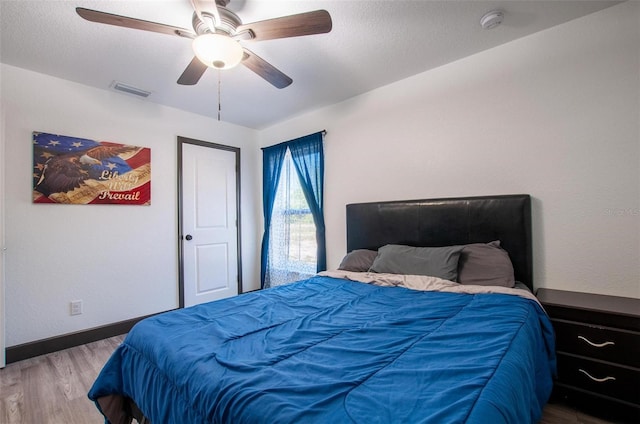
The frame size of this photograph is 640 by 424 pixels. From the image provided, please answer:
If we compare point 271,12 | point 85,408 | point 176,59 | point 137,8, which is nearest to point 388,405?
point 85,408

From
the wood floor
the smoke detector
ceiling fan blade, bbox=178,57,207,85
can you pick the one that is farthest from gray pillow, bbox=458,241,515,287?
ceiling fan blade, bbox=178,57,207,85

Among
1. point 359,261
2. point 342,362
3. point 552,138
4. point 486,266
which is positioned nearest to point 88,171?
point 359,261

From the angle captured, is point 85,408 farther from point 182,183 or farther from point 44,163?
point 182,183

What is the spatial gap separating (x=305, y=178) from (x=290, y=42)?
1.68 m

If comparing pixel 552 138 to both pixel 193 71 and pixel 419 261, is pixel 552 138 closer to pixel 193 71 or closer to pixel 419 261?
pixel 419 261

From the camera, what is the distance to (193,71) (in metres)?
1.97

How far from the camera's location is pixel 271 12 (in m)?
1.85

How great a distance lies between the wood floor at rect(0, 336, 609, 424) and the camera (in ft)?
5.45

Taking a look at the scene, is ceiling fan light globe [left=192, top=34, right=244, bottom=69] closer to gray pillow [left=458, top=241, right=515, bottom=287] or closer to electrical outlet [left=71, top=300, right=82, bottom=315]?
gray pillow [left=458, top=241, right=515, bottom=287]

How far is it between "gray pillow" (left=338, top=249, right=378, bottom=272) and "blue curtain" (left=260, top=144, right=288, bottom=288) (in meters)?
1.65

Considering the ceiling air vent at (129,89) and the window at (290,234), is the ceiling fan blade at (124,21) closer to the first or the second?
the ceiling air vent at (129,89)

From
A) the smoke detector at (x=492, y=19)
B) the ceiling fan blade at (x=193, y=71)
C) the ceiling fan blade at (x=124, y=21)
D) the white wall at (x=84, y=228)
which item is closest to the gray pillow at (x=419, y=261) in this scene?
the smoke detector at (x=492, y=19)

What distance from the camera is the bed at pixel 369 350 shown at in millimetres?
833

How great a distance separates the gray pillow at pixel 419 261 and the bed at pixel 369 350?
1 centimetres
